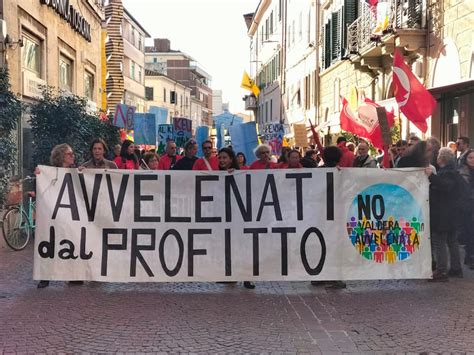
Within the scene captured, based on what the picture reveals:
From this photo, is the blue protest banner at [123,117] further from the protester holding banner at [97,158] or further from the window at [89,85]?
the protester holding banner at [97,158]

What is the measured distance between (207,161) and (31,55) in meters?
8.97

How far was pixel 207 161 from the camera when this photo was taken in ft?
28.8

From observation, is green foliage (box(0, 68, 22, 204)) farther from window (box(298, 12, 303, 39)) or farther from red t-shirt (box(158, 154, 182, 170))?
window (box(298, 12, 303, 39))

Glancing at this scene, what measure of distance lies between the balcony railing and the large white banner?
1068 cm

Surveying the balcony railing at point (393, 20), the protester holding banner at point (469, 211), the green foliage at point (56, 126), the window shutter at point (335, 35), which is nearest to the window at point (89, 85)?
the green foliage at point (56, 126)

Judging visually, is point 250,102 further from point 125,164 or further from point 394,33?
point 125,164

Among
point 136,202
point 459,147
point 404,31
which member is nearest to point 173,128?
point 404,31

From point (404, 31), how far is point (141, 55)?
42.3 m

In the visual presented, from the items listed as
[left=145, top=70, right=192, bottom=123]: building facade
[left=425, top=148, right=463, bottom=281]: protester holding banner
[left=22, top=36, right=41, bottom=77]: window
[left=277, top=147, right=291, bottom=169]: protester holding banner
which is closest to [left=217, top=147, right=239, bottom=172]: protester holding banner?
[left=277, top=147, right=291, bottom=169]: protester holding banner

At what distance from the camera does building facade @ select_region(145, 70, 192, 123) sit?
73.3 m

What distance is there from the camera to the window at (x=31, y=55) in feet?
49.3

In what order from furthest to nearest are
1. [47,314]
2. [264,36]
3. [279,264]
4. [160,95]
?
1. [160,95]
2. [264,36]
3. [279,264]
4. [47,314]

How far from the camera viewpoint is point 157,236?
7000 millimetres

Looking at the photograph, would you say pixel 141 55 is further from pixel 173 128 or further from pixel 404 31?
pixel 404 31
